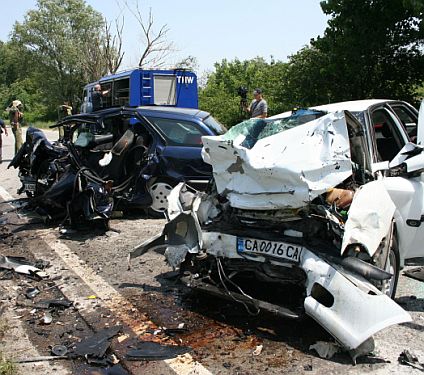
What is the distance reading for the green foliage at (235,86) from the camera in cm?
2492

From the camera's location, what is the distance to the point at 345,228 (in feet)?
12.1

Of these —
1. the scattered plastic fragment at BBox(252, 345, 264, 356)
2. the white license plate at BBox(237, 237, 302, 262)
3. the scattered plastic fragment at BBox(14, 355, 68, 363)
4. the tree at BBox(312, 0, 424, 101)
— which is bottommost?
the scattered plastic fragment at BBox(14, 355, 68, 363)

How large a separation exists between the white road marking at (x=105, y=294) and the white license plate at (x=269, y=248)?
97 cm

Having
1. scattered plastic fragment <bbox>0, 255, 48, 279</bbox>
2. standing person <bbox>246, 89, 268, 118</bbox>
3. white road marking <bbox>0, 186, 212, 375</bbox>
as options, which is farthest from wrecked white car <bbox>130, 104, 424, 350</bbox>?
standing person <bbox>246, 89, 268, 118</bbox>

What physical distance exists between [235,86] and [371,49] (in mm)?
13332

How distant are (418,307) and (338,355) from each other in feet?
4.31

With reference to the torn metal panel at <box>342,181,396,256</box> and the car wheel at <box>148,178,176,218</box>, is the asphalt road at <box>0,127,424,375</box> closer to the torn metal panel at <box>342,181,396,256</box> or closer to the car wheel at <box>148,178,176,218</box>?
the torn metal panel at <box>342,181,396,256</box>

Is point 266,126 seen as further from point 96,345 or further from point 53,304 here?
point 53,304

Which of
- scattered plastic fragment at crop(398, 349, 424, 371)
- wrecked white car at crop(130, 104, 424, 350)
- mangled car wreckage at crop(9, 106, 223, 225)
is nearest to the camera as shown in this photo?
scattered plastic fragment at crop(398, 349, 424, 371)

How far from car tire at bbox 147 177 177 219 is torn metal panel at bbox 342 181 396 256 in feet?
14.3

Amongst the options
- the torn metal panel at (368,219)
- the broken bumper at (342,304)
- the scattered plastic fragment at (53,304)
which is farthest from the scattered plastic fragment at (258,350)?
the scattered plastic fragment at (53,304)

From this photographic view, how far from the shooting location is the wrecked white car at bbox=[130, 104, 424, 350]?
3.62m

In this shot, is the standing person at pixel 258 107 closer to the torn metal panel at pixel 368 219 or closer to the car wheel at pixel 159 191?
the car wheel at pixel 159 191

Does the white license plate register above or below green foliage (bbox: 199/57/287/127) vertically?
below
